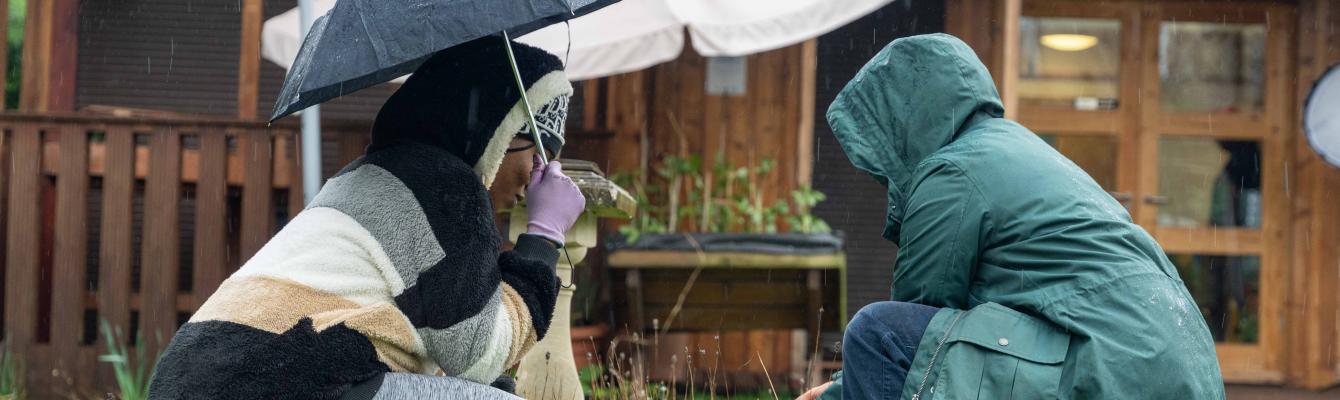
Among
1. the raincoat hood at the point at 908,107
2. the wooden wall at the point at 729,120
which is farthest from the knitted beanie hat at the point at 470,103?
the wooden wall at the point at 729,120

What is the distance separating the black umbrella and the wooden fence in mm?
3538

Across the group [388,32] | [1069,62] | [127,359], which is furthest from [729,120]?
[388,32]

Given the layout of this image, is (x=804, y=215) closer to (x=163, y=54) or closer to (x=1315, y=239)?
(x=1315, y=239)

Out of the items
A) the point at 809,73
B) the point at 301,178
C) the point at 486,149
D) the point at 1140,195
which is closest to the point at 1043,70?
the point at 1140,195

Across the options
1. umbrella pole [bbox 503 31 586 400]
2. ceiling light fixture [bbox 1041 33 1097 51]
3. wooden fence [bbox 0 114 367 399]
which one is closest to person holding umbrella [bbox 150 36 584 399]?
umbrella pole [bbox 503 31 586 400]

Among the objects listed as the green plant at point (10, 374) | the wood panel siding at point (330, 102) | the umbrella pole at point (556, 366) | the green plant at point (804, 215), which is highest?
the wood panel siding at point (330, 102)

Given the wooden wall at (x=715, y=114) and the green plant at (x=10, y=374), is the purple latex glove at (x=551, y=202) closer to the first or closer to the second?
the green plant at (x=10, y=374)

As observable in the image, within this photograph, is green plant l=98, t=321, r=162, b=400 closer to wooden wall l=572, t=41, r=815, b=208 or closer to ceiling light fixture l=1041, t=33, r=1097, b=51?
wooden wall l=572, t=41, r=815, b=208

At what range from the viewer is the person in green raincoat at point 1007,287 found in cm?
253

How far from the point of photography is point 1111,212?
8.82ft

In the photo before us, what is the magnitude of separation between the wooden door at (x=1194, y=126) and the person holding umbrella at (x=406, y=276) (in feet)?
17.5

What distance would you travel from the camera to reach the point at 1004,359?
255 centimetres

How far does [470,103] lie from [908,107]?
102 centimetres

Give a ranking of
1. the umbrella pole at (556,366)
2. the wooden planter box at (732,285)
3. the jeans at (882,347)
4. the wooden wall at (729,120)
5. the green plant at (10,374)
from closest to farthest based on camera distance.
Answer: the jeans at (882,347) → the umbrella pole at (556,366) → the green plant at (10,374) → the wooden planter box at (732,285) → the wooden wall at (729,120)
